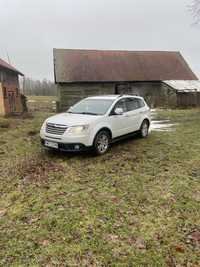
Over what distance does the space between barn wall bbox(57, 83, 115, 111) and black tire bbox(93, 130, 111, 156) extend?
1759 centimetres

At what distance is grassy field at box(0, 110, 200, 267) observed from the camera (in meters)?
3.71

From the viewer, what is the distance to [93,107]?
30.0 ft

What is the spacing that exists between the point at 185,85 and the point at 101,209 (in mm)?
24718

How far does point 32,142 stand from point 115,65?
2019 cm

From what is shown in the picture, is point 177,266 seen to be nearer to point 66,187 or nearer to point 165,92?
point 66,187

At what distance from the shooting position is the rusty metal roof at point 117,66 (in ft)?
86.8

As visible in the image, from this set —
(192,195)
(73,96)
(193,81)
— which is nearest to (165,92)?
(193,81)

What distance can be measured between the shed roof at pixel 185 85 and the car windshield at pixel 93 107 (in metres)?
18.2

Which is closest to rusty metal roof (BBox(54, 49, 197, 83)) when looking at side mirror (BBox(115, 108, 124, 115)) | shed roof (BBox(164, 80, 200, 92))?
shed roof (BBox(164, 80, 200, 92))

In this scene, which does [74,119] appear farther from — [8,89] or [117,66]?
[117,66]

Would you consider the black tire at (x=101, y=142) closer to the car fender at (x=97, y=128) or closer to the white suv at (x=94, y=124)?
the white suv at (x=94, y=124)

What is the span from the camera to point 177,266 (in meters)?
3.47

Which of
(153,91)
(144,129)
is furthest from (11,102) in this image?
(153,91)

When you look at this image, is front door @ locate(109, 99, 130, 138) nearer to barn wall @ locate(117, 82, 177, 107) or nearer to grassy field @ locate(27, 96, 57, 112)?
grassy field @ locate(27, 96, 57, 112)
